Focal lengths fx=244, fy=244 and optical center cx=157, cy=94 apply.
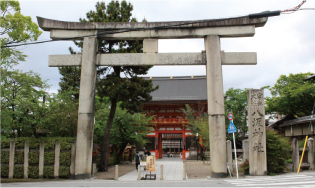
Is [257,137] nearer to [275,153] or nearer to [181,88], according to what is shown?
[275,153]

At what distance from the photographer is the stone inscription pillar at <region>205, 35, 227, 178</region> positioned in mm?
11477

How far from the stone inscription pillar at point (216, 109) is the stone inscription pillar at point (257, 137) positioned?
53.1 inches

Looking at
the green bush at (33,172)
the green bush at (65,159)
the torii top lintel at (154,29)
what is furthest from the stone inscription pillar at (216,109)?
the green bush at (33,172)

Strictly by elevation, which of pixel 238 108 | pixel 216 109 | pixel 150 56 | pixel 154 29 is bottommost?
pixel 216 109

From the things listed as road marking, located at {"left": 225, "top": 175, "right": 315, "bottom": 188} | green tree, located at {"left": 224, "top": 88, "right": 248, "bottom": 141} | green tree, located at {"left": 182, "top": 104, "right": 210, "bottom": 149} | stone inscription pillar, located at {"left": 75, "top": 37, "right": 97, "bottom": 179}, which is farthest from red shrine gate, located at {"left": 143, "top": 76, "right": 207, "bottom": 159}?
road marking, located at {"left": 225, "top": 175, "right": 315, "bottom": 188}

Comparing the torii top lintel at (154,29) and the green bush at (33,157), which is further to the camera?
the green bush at (33,157)

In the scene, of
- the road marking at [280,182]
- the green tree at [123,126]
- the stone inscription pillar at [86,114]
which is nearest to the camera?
the road marking at [280,182]

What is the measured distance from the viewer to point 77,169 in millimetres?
11742

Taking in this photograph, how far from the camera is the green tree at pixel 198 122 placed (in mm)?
22891

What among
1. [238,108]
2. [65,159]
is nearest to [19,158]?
[65,159]

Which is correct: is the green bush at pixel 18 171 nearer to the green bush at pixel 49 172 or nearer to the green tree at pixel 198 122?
the green bush at pixel 49 172

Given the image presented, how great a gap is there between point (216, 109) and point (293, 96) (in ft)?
51.9

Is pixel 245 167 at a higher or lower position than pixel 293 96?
lower

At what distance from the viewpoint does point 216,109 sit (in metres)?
11.8
